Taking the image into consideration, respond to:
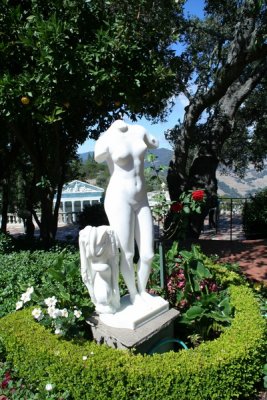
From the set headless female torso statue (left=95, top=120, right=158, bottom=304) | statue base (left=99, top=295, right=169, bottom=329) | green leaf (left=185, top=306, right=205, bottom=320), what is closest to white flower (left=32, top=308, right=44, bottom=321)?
statue base (left=99, top=295, right=169, bottom=329)

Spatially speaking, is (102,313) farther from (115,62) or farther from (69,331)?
(115,62)

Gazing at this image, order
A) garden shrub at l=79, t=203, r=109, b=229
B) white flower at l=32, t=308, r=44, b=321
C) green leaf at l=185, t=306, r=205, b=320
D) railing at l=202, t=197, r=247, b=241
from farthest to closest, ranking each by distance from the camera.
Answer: railing at l=202, t=197, r=247, b=241, garden shrub at l=79, t=203, r=109, b=229, green leaf at l=185, t=306, r=205, b=320, white flower at l=32, t=308, r=44, b=321

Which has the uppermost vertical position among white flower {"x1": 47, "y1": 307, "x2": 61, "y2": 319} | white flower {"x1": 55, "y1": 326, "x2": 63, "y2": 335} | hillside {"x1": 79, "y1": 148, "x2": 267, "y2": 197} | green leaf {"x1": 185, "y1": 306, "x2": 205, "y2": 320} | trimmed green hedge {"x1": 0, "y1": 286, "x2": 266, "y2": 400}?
hillside {"x1": 79, "y1": 148, "x2": 267, "y2": 197}

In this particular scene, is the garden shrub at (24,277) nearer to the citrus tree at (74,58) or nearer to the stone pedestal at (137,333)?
the stone pedestal at (137,333)

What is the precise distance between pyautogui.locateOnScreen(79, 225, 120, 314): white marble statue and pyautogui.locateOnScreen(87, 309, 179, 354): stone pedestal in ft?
0.61

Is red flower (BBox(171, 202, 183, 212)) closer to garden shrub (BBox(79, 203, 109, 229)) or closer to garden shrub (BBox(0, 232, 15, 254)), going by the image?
garden shrub (BBox(0, 232, 15, 254))

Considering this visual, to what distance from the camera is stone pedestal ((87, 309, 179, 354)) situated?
10.4 ft

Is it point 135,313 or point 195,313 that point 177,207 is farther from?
point 135,313

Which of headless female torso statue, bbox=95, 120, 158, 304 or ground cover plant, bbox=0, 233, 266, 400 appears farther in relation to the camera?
headless female torso statue, bbox=95, 120, 158, 304

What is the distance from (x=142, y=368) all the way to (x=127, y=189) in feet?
5.14

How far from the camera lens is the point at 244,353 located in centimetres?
307

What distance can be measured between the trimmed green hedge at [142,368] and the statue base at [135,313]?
25 cm

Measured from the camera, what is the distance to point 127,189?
330cm

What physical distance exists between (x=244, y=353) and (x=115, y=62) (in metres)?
4.60
